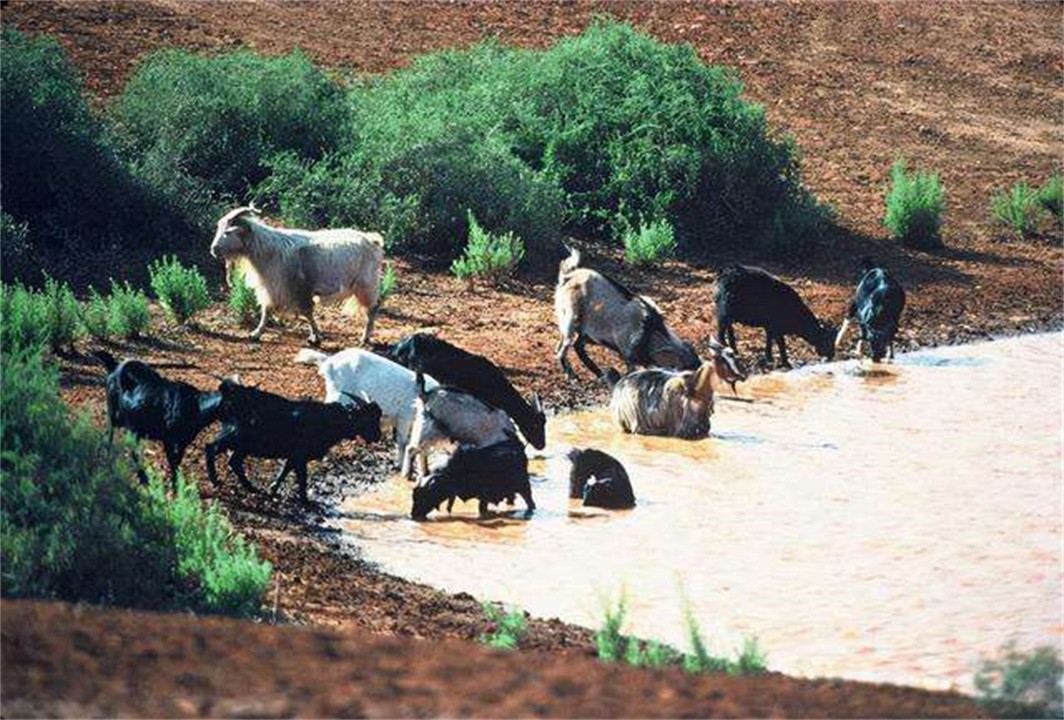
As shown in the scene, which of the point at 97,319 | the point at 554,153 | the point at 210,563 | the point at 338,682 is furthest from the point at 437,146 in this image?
the point at 338,682

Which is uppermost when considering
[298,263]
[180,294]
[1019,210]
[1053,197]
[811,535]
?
[1053,197]

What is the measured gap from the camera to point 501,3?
30.8m

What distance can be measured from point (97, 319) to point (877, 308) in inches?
243

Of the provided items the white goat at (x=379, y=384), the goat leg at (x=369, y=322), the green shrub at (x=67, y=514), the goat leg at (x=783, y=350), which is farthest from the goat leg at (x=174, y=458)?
the goat leg at (x=783, y=350)

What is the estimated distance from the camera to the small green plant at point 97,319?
1617 cm

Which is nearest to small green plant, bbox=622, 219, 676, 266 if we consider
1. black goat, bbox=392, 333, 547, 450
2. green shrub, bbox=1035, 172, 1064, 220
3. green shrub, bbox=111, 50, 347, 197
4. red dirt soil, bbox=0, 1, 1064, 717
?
red dirt soil, bbox=0, 1, 1064, 717

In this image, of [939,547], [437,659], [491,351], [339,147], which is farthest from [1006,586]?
[339,147]

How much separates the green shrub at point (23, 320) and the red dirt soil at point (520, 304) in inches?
15.1

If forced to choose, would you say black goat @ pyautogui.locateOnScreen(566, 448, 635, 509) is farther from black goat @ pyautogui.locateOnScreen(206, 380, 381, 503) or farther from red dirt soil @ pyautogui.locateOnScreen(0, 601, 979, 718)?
red dirt soil @ pyautogui.locateOnScreen(0, 601, 979, 718)

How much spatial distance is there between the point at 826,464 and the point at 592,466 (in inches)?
88.3

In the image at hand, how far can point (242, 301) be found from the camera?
17.2m

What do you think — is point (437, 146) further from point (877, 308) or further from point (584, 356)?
point (877, 308)

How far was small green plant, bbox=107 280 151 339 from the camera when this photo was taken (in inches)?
645

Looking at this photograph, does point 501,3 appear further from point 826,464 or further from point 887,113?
point 826,464
